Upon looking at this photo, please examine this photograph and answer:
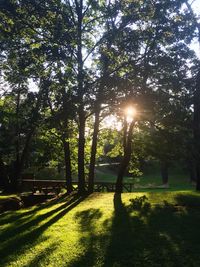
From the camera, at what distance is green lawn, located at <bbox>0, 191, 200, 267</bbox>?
8.17m

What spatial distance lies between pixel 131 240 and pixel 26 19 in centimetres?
1413

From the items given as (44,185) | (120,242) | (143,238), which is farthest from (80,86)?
(44,185)

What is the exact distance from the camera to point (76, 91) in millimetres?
17719

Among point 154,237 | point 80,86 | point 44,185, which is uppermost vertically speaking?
point 80,86

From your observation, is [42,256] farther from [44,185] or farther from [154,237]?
[44,185]

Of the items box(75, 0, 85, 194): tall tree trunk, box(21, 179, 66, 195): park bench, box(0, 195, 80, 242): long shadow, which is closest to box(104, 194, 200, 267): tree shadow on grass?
box(0, 195, 80, 242): long shadow

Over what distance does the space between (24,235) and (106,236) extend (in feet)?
8.81

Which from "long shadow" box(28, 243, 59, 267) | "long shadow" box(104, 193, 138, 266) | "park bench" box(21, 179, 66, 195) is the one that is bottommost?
"long shadow" box(28, 243, 59, 267)

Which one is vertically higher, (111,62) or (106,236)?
(111,62)

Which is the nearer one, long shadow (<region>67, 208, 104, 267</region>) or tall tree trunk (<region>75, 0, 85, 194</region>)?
long shadow (<region>67, 208, 104, 267</region>)

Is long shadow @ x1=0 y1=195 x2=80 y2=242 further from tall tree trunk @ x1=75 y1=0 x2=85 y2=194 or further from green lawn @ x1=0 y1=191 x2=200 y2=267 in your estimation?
tall tree trunk @ x1=75 y1=0 x2=85 y2=194

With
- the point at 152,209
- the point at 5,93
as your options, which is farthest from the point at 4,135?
the point at 152,209

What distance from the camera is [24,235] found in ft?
35.8

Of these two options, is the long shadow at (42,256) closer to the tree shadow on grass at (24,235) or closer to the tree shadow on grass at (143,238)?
the tree shadow on grass at (24,235)
